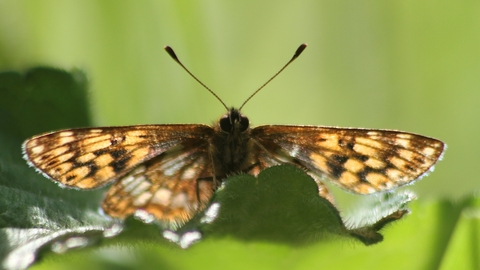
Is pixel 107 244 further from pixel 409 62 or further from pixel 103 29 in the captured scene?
pixel 409 62

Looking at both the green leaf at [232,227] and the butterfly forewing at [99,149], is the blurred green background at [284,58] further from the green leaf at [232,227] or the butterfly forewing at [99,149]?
the green leaf at [232,227]

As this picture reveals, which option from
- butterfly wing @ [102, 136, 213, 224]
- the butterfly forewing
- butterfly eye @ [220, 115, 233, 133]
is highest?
butterfly eye @ [220, 115, 233, 133]

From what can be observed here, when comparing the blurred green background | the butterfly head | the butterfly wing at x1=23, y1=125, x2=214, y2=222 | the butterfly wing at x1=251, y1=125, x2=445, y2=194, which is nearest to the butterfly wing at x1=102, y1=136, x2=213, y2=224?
the butterfly wing at x1=23, y1=125, x2=214, y2=222

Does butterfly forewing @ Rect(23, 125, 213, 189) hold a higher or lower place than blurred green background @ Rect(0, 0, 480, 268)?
lower

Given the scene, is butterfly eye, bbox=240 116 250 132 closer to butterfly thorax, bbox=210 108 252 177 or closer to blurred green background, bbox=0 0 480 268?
butterfly thorax, bbox=210 108 252 177

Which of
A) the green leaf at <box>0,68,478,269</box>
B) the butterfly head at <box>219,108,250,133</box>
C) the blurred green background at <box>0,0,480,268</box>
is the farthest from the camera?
the blurred green background at <box>0,0,480,268</box>

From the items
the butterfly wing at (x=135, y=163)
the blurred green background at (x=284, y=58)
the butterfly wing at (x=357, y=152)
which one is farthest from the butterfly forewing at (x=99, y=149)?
the blurred green background at (x=284, y=58)

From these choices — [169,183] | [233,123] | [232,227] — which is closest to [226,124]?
[233,123]
